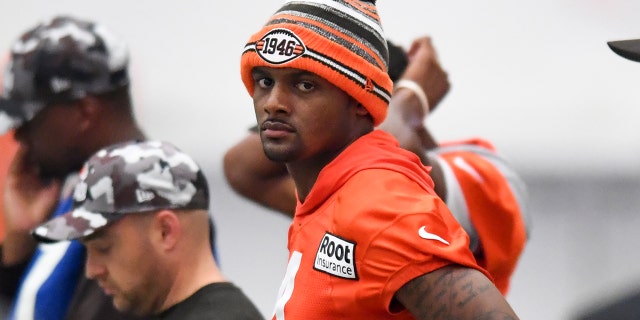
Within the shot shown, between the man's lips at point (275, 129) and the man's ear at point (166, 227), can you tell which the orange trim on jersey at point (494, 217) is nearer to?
the man's ear at point (166, 227)

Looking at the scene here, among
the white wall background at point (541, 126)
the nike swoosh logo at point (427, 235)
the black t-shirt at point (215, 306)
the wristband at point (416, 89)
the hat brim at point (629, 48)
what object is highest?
the hat brim at point (629, 48)

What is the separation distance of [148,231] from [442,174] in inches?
24.0

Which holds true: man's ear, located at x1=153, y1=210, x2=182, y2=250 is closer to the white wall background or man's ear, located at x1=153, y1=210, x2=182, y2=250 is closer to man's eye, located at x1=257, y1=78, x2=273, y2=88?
man's eye, located at x1=257, y1=78, x2=273, y2=88

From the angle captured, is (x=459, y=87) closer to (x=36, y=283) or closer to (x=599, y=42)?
(x=599, y=42)

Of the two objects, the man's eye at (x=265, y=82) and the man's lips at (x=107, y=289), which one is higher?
the man's eye at (x=265, y=82)

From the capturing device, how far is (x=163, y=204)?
278 centimetres

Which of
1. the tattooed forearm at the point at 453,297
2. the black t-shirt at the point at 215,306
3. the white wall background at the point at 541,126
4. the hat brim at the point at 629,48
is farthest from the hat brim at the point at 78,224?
the white wall background at the point at 541,126

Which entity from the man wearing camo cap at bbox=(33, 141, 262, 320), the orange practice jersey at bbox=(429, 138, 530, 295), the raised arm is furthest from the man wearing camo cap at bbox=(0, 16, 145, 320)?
the orange practice jersey at bbox=(429, 138, 530, 295)

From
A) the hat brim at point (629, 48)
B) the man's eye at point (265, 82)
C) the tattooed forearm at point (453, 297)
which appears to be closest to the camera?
the tattooed forearm at point (453, 297)

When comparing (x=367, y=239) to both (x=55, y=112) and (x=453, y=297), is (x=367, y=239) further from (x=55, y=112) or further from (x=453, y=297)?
(x=55, y=112)

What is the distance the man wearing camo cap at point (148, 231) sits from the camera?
2719 millimetres

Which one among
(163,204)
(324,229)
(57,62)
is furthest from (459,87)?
(324,229)

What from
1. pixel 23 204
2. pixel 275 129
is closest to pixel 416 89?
pixel 275 129

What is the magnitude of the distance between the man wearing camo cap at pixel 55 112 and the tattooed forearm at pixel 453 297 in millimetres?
1641
